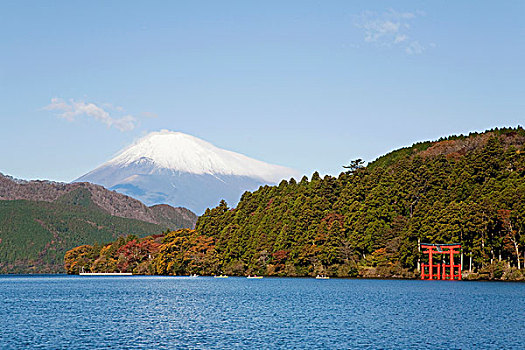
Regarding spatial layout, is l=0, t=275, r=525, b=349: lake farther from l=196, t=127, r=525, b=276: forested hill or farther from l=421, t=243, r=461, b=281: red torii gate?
l=421, t=243, r=461, b=281: red torii gate

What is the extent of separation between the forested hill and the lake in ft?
70.2

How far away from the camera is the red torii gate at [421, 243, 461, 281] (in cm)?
9832

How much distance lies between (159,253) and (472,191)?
264 feet

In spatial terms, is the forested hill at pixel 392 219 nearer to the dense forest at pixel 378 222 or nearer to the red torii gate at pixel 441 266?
the dense forest at pixel 378 222

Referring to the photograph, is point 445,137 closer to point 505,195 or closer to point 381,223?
point 381,223

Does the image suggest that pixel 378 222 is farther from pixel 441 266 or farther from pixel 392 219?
pixel 441 266

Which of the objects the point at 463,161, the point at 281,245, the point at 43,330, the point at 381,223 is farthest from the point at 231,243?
the point at 43,330

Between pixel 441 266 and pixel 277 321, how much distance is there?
6302cm

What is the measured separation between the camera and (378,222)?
110312mm

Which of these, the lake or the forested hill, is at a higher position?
the forested hill

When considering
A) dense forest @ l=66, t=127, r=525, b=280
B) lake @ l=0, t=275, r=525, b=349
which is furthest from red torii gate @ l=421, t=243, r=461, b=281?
lake @ l=0, t=275, r=525, b=349

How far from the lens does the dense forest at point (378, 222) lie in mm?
93875

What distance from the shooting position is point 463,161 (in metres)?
111

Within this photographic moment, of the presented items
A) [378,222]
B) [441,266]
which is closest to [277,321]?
[441,266]
